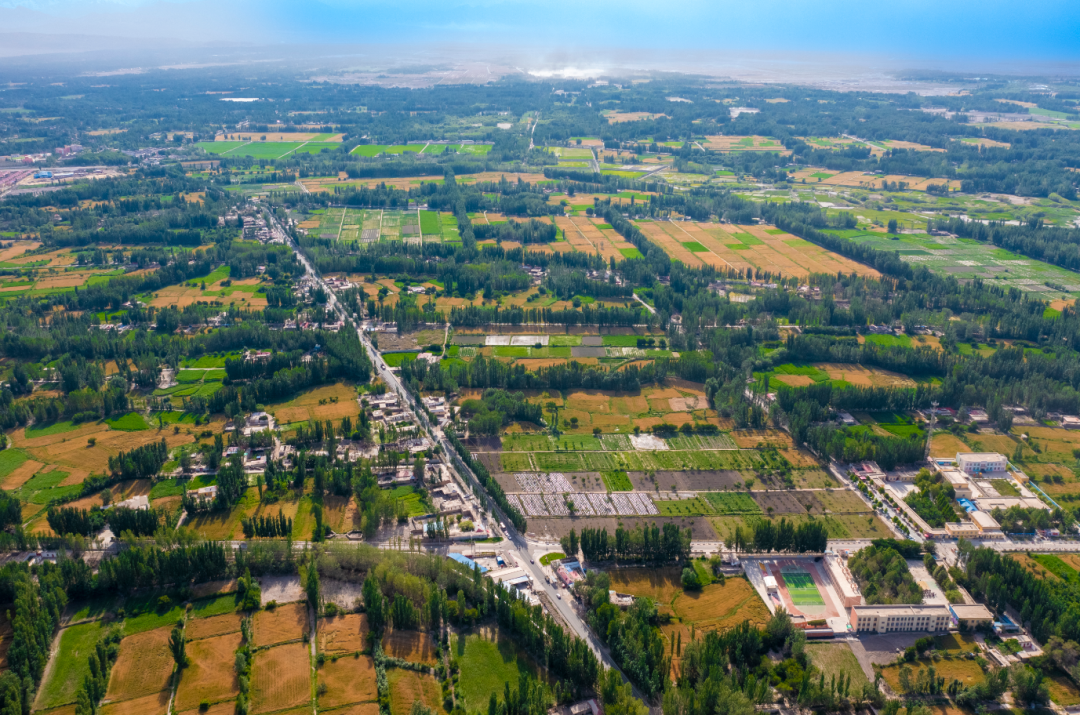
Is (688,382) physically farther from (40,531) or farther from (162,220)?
A: (162,220)

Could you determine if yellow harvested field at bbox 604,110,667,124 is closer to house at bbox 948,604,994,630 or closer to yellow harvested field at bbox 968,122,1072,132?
yellow harvested field at bbox 968,122,1072,132

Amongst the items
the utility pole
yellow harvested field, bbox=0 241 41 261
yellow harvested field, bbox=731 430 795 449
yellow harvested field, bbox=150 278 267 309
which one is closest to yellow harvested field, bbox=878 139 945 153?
the utility pole

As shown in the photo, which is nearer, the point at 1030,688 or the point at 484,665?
the point at 1030,688

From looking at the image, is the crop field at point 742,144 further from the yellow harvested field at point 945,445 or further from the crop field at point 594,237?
the yellow harvested field at point 945,445

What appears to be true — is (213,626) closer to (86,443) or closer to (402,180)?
(86,443)

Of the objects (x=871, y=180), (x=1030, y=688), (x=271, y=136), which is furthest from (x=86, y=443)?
(x=271, y=136)

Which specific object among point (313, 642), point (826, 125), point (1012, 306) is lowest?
point (313, 642)

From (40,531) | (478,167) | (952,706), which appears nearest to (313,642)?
(40,531)
